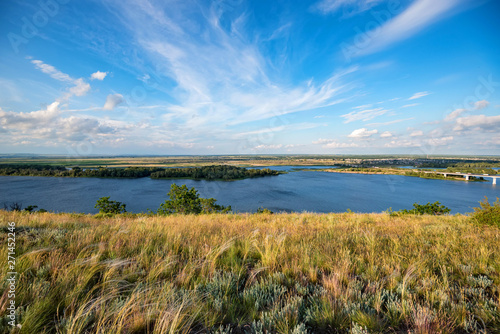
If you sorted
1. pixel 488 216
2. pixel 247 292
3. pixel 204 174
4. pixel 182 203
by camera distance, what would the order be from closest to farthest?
pixel 247 292, pixel 488 216, pixel 182 203, pixel 204 174

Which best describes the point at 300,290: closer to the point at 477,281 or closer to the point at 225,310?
the point at 225,310

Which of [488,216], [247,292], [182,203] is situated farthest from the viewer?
[182,203]

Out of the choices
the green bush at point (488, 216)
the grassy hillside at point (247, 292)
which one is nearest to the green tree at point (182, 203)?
the green bush at point (488, 216)

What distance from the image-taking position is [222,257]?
3.55 m

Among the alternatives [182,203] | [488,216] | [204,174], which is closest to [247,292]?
[488,216]

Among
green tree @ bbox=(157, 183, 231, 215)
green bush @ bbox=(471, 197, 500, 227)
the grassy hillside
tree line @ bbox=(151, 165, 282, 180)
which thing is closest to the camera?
the grassy hillside

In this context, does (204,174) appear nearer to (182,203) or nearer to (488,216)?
(182,203)

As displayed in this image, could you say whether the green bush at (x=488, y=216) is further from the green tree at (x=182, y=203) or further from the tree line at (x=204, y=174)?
the tree line at (x=204, y=174)

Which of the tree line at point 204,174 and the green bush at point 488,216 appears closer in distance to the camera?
the green bush at point 488,216

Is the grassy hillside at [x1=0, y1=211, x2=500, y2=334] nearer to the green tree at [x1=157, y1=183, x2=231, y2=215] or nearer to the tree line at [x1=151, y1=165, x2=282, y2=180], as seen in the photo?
the green tree at [x1=157, y1=183, x2=231, y2=215]

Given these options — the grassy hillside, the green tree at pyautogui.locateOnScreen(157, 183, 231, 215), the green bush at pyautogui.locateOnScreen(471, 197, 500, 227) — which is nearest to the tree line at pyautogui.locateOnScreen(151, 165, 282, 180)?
the green tree at pyautogui.locateOnScreen(157, 183, 231, 215)

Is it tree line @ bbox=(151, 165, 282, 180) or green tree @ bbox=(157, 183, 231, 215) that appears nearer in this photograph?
green tree @ bbox=(157, 183, 231, 215)

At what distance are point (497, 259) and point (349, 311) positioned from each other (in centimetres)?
381

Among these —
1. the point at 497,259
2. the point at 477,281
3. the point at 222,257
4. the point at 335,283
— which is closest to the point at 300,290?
the point at 335,283
